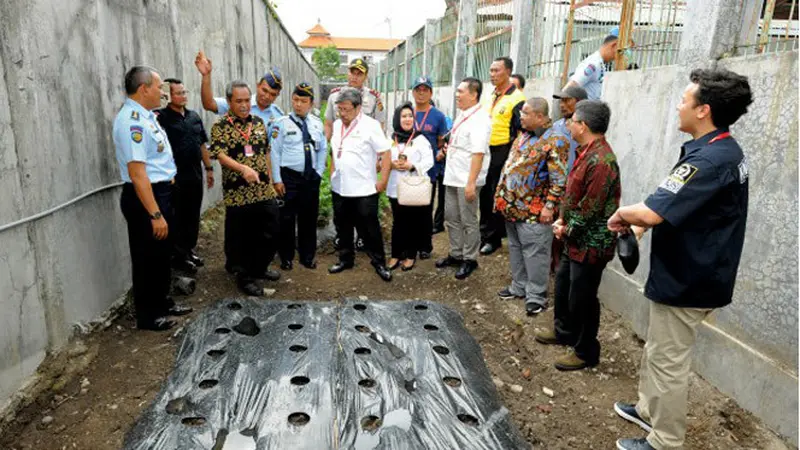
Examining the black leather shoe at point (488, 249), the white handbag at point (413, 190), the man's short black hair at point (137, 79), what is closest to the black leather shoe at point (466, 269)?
the black leather shoe at point (488, 249)

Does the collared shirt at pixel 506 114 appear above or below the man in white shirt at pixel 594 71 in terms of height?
below

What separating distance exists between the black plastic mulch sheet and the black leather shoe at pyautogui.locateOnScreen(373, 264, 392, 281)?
0.94 m

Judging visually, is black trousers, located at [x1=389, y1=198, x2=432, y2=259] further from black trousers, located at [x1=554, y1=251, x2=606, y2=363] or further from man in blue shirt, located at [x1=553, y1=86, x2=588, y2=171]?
black trousers, located at [x1=554, y1=251, x2=606, y2=363]

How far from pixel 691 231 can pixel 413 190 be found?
8.95 ft

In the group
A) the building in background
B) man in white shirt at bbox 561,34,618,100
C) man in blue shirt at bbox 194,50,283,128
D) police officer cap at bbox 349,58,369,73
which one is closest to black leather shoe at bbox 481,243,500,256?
man in white shirt at bbox 561,34,618,100

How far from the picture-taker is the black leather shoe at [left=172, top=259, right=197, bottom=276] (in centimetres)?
464

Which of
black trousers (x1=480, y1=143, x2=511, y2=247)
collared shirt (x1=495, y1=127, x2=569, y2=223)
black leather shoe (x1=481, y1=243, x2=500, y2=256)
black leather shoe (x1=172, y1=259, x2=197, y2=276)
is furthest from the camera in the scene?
black leather shoe (x1=481, y1=243, x2=500, y2=256)

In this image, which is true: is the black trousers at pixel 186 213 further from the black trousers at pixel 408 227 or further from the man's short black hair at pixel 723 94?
the man's short black hair at pixel 723 94

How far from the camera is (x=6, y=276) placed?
248 centimetres

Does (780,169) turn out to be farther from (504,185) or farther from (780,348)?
(504,185)

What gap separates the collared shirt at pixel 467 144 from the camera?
4.43m

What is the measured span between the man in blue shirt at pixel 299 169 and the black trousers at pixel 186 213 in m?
0.75

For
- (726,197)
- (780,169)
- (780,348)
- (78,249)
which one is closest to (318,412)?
(78,249)

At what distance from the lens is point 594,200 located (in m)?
3.04
